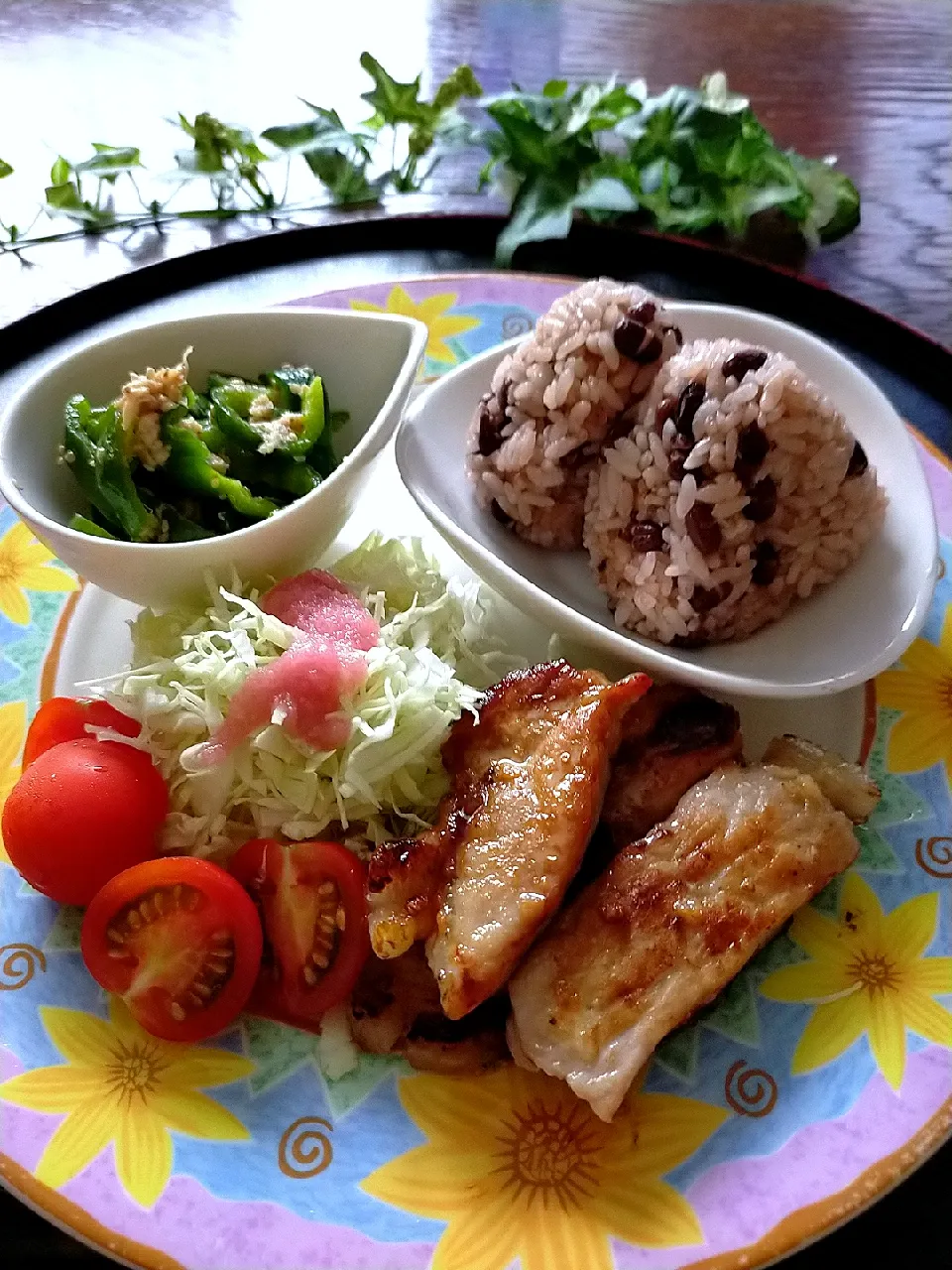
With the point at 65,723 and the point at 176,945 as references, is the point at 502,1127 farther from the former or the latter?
the point at 65,723

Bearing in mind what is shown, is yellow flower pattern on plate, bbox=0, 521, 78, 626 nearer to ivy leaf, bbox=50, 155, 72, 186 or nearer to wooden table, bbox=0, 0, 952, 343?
wooden table, bbox=0, 0, 952, 343

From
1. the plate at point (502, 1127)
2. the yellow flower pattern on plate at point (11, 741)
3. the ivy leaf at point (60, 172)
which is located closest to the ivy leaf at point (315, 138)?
the ivy leaf at point (60, 172)

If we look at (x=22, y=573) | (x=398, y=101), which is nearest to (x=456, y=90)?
(x=398, y=101)

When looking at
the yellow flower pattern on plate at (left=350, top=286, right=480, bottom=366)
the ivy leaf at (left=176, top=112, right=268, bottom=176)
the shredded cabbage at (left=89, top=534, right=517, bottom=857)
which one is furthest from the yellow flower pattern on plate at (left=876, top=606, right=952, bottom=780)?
the ivy leaf at (left=176, top=112, right=268, bottom=176)

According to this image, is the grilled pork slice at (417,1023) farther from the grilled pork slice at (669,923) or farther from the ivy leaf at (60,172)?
the ivy leaf at (60,172)

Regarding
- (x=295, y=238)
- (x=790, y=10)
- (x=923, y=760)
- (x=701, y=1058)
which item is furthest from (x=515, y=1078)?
(x=790, y=10)

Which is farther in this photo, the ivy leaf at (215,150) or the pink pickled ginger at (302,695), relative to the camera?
the ivy leaf at (215,150)

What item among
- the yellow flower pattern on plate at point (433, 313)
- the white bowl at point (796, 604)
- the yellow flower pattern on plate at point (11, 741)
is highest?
the yellow flower pattern on plate at point (433, 313)
